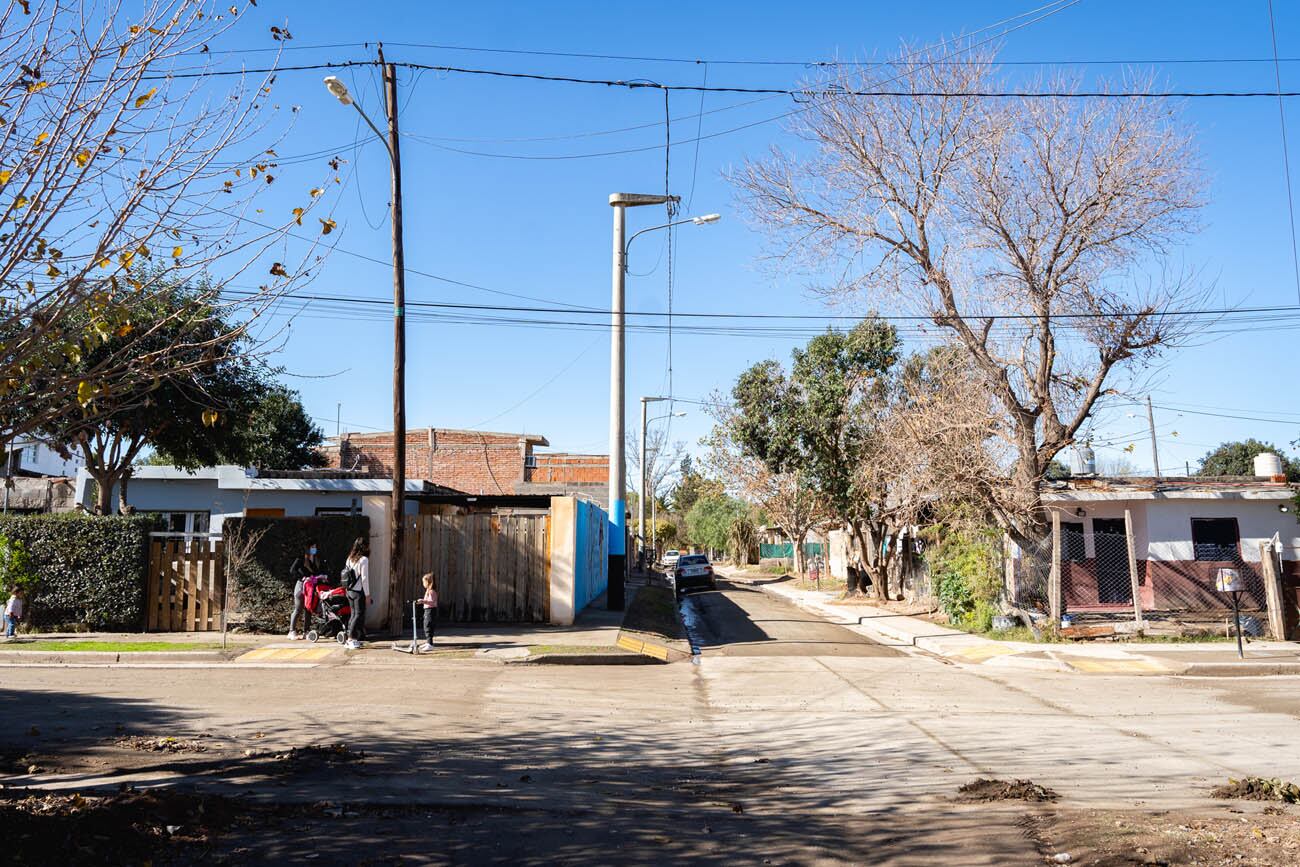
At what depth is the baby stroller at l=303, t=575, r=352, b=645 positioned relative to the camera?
1595 cm

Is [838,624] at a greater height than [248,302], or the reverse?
[248,302]

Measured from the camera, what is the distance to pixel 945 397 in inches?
856

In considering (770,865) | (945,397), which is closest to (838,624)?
(945,397)

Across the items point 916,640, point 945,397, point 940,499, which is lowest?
point 916,640

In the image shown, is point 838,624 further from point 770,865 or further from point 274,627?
point 770,865

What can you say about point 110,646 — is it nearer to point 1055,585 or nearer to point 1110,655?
point 1110,655

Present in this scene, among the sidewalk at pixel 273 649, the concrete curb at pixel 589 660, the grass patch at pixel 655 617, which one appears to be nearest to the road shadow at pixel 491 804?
the sidewalk at pixel 273 649

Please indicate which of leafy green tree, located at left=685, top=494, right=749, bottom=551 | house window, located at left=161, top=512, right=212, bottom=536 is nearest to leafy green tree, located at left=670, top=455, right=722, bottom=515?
leafy green tree, located at left=685, top=494, right=749, bottom=551

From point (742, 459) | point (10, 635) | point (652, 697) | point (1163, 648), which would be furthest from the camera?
point (742, 459)

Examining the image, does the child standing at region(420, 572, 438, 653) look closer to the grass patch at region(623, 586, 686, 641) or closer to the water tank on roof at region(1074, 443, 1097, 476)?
the grass patch at region(623, 586, 686, 641)

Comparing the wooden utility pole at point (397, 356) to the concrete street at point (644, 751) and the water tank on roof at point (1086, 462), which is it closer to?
the concrete street at point (644, 751)

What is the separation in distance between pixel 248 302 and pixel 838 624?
19648mm

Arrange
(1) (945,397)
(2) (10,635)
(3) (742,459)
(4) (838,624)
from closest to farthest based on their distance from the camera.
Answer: (2) (10,635)
(1) (945,397)
(4) (838,624)
(3) (742,459)

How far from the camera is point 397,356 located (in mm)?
16188
